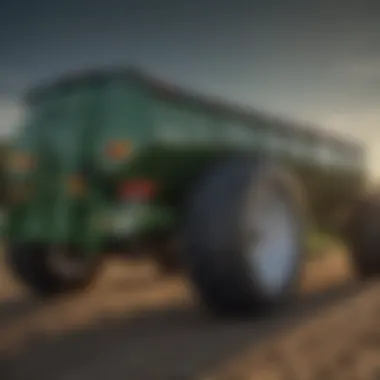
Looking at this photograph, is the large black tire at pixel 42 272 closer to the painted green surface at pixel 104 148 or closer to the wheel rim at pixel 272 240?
the painted green surface at pixel 104 148

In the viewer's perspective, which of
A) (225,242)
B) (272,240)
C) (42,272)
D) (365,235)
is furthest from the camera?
(365,235)

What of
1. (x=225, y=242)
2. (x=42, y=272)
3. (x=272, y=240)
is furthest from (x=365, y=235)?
(x=42, y=272)

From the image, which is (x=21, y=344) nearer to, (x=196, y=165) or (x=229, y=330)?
(x=229, y=330)

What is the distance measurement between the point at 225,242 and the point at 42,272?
0.81m

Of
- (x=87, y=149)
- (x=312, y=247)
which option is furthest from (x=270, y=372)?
(x=312, y=247)

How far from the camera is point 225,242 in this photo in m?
1.86

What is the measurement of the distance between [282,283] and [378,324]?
1.04 ft

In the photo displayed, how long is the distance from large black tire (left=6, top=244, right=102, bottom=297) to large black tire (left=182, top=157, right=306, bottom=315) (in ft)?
2.17

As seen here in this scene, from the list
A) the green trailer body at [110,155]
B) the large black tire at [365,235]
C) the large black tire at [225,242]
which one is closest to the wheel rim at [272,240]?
the large black tire at [225,242]

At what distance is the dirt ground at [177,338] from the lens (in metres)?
1.46

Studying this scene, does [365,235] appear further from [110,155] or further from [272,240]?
[110,155]

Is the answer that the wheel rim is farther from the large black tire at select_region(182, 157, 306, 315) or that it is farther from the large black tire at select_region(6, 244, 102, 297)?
the large black tire at select_region(6, 244, 102, 297)

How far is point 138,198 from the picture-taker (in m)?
1.94

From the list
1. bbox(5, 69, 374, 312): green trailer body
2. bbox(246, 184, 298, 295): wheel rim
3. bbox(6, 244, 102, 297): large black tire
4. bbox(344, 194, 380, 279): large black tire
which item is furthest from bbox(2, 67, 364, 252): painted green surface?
bbox(344, 194, 380, 279): large black tire
